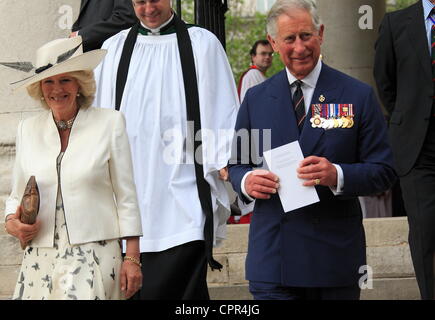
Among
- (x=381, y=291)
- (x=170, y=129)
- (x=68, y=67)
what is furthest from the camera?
(x=381, y=291)

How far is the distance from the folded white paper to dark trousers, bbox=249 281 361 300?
41cm

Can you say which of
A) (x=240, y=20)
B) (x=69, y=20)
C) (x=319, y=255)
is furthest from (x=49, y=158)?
(x=240, y=20)

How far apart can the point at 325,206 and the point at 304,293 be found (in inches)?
16.9

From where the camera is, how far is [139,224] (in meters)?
5.05

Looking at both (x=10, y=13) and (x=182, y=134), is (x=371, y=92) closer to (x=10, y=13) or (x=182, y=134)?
(x=182, y=134)

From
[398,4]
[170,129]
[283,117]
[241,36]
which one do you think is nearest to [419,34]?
[170,129]

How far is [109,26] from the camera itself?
6926mm

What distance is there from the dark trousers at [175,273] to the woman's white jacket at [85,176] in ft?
3.81

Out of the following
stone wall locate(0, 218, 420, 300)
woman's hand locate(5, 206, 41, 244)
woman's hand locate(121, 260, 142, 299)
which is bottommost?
stone wall locate(0, 218, 420, 300)

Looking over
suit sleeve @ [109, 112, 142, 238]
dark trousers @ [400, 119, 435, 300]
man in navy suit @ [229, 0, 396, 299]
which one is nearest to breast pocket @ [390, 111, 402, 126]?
dark trousers @ [400, 119, 435, 300]

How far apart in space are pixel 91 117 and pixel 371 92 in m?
1.36

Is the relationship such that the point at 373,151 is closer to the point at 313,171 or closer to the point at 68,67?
the point at 313,171

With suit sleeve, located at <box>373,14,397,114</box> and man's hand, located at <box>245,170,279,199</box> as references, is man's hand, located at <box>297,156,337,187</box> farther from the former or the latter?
suit sleeve, located at <box>373,14,397,114</box>

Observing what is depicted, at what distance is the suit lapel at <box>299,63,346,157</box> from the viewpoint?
16.9 feet
